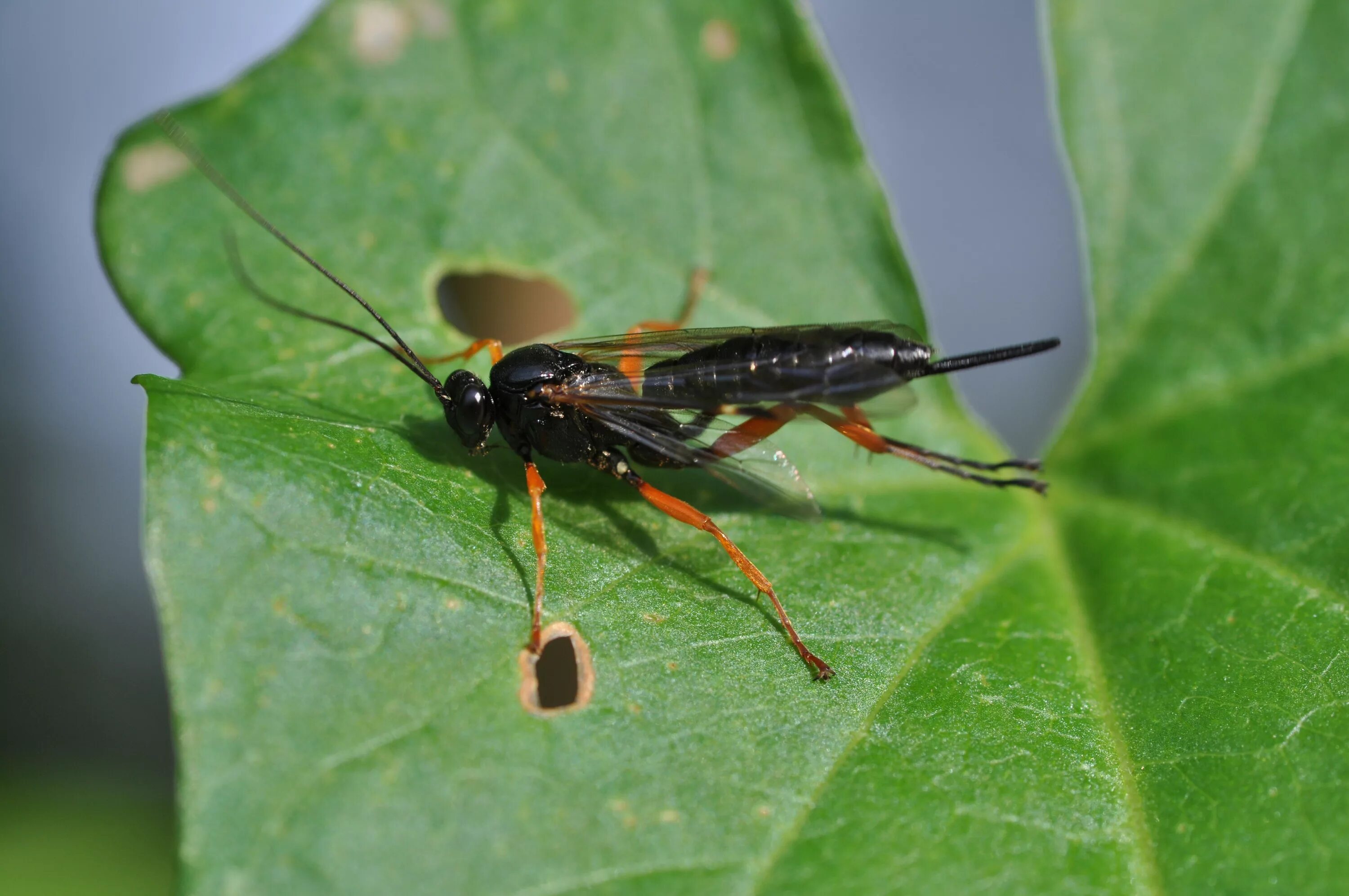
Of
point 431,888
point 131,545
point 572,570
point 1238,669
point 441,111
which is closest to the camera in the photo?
point 431,888

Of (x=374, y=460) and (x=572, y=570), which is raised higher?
(x=374, y=460)

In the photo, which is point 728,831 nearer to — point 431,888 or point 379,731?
point 431,888

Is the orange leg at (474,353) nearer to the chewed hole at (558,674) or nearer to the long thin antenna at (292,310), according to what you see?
the long thin antenna at (292,310)

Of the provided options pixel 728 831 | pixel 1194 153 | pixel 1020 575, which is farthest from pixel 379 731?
pixel 1194 153

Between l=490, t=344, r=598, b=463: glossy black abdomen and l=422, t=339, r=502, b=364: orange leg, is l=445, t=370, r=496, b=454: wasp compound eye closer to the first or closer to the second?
l=490, t=344, r=598, b=463: glossy black abdomen

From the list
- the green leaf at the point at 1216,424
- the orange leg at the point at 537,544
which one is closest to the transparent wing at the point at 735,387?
the orange leg at the point at 537,544

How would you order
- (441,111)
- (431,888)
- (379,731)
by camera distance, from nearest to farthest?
(431,888) < (379,731) < (441,111)

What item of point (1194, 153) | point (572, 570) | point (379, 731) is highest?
point (1194, 153)
